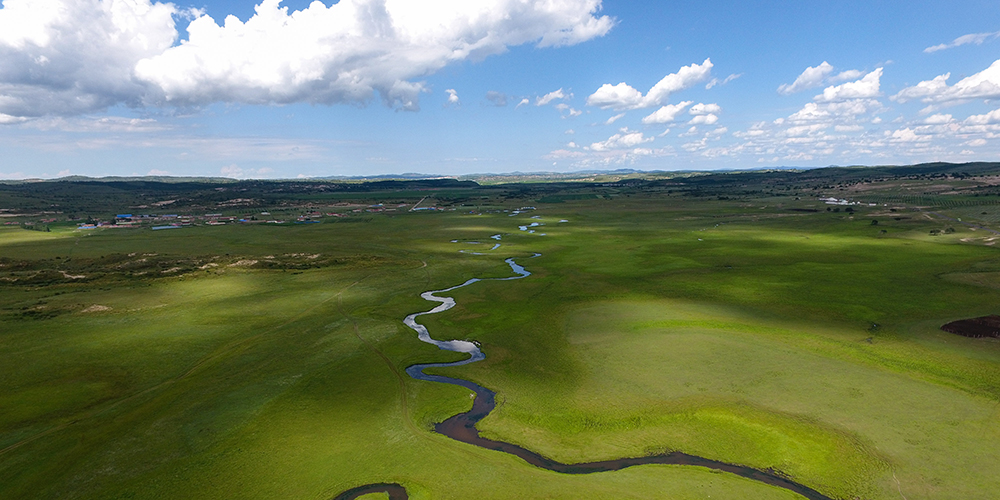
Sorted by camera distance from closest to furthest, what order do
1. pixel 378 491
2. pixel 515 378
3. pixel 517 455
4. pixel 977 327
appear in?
pixel 378 491 → pixel 517 455 → pixel 515 378 → pixel 977 327

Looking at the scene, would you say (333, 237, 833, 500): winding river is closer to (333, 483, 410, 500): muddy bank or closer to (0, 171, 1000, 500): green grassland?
(333, 483, 410, 500): muddy bank

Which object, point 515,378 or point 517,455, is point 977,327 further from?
point 517,455

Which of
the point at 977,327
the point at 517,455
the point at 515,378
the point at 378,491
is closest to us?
the point at 378,491

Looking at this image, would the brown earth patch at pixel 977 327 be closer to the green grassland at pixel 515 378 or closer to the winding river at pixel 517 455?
the green grassland at pixel 515 378

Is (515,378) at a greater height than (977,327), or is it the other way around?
(977,327)

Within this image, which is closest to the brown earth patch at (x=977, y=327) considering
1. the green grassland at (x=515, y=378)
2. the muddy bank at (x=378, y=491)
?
the green grassland at (x=515, y=378)

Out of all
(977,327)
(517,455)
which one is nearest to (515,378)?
(517,455)

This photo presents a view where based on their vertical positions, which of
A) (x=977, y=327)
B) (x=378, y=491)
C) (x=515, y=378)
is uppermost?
(x=977, y=327)
